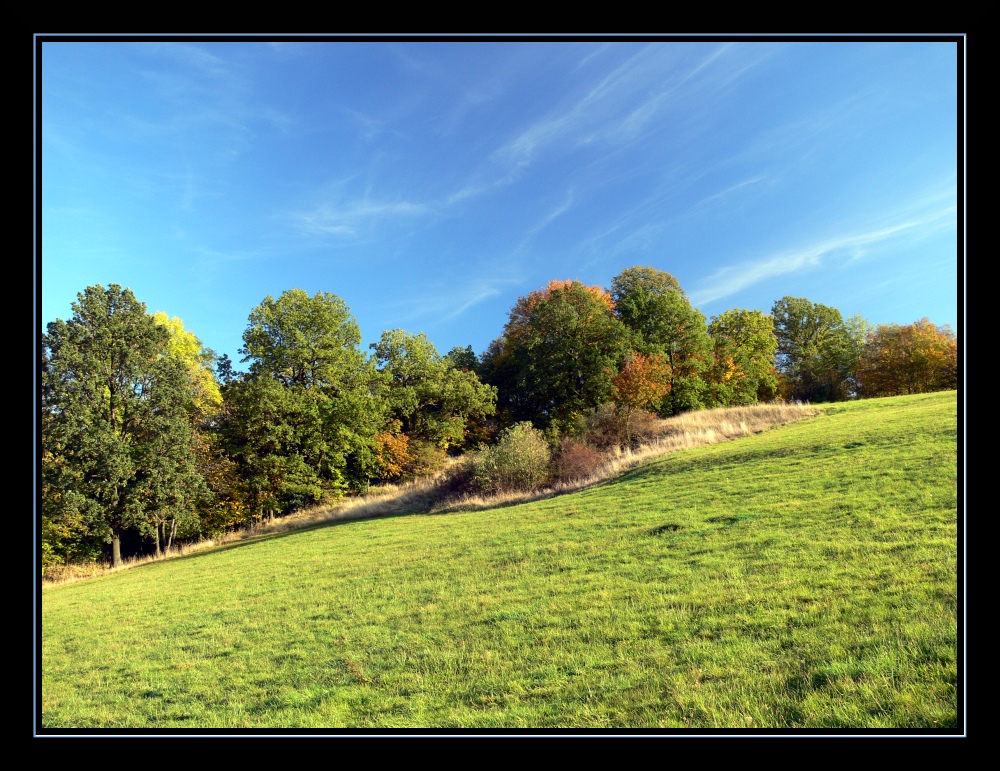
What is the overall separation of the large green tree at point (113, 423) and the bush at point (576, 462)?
20.3 meters

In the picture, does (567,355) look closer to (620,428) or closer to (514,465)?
(620,428)

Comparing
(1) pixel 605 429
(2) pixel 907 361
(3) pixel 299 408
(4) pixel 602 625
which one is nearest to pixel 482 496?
(1) pixel 605 429

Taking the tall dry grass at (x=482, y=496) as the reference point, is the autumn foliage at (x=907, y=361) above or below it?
above

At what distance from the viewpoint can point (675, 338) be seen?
3359 cm

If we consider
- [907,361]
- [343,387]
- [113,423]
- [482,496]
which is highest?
[907,361]

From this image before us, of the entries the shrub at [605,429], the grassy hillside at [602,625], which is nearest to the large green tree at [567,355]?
the shrub at [605,429]

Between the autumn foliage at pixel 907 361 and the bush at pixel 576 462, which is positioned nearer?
the bush at pixel 576 462

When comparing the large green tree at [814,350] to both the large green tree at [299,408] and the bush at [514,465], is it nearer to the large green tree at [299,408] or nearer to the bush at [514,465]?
the bush at [514,465]

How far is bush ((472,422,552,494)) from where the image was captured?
21641mm

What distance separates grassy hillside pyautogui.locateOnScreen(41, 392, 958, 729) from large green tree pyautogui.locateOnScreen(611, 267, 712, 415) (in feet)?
62.9

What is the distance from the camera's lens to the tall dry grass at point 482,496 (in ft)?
65.9

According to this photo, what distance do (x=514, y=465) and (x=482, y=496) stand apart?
2261 millimetres

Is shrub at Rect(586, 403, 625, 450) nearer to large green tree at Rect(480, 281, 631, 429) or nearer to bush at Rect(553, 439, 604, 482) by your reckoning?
bush at Rect(553, 439, 604, 482)
